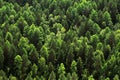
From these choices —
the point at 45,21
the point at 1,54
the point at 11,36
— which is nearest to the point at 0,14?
the point at 45,21

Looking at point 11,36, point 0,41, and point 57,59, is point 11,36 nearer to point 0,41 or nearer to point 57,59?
point 0,41

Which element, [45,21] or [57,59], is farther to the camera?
[45,21]

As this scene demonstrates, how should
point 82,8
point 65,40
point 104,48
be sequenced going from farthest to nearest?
1. point 82,8
2. point 65,40
3. point 104,48

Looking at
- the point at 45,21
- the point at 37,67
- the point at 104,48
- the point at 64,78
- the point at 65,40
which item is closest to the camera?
the point at 64,78

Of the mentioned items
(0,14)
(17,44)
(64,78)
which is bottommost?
(64,78)

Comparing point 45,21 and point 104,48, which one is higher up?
point 45,21

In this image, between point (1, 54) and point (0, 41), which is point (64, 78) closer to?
point (1, 54)

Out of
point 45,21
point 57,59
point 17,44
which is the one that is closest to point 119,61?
point 57,59
